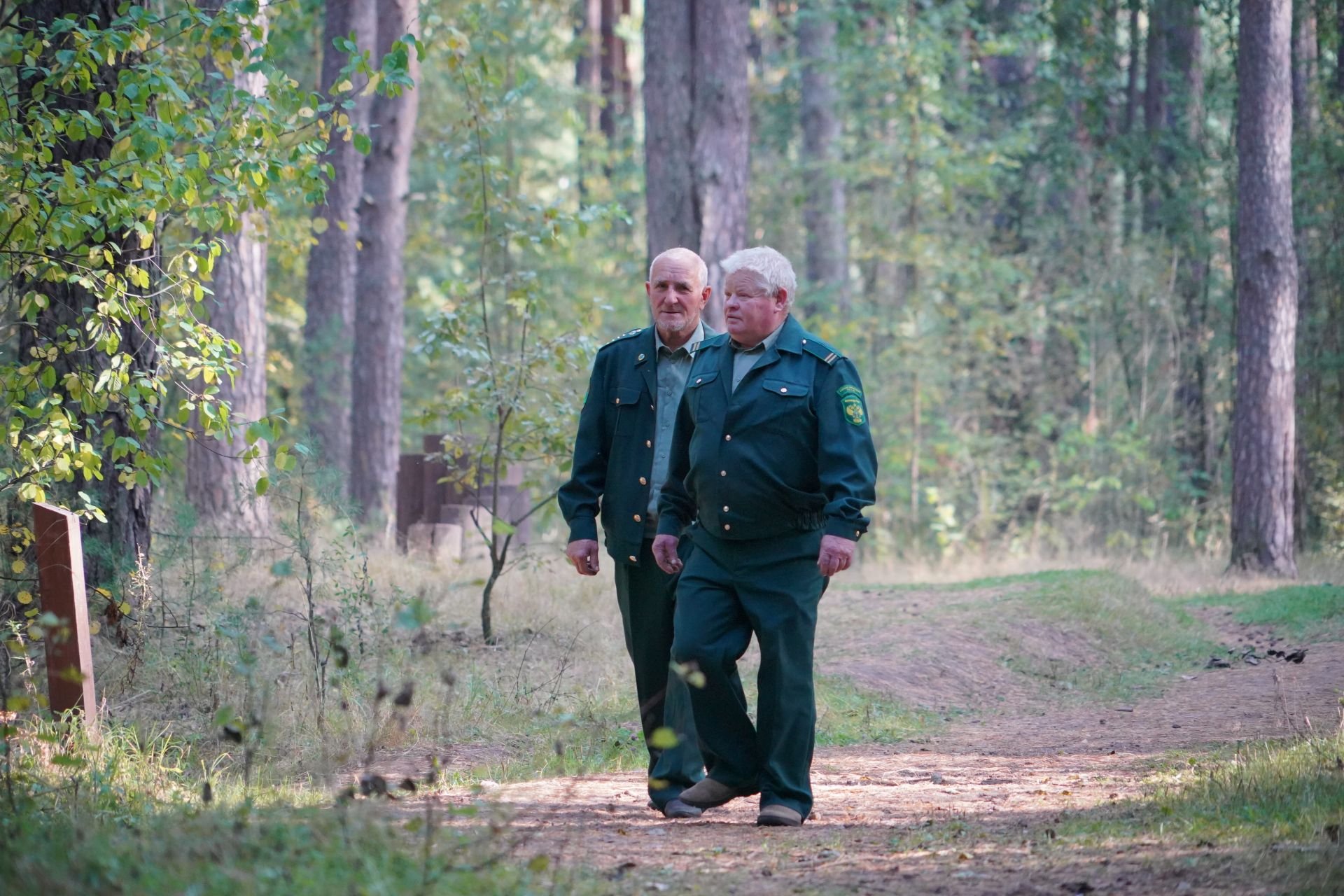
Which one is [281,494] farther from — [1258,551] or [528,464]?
[1258,551]

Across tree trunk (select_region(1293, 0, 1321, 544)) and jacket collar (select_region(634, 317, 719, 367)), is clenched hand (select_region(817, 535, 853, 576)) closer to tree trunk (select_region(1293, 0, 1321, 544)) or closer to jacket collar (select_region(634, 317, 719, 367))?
jacket collar (select_region(634, 317, 719, 367))

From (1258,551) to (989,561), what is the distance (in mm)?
3038

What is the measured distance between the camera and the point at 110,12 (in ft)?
24.2

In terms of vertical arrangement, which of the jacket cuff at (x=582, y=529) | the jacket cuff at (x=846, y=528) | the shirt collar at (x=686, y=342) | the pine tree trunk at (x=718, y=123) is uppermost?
the pine tree trunk at (x=718, y=123)

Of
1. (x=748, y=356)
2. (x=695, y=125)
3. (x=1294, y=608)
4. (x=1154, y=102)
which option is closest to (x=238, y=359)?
(x=695, y=125)

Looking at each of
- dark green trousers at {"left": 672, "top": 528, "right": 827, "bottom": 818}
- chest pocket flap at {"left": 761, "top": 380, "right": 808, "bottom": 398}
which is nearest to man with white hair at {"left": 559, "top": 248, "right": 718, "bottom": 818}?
dark green trousers at {"left": 672, "top": 528, "right": 827, "bottom": 818}

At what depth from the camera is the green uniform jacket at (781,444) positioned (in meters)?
5.34

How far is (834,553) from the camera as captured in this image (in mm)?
5191

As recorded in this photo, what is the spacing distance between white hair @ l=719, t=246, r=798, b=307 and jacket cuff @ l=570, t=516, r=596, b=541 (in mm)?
1254

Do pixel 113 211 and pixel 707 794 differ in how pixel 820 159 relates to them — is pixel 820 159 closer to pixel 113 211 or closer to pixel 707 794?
pixel 113 211

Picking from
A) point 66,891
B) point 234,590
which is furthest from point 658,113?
point 66,891

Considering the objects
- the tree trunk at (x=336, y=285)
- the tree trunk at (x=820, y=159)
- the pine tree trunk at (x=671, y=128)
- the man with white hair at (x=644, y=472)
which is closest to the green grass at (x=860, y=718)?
the man with white hair at (x=644, y=472)

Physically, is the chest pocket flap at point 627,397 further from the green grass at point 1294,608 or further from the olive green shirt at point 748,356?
the green grass at point 1294,608

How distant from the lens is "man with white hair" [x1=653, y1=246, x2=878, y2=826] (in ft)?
17.7
